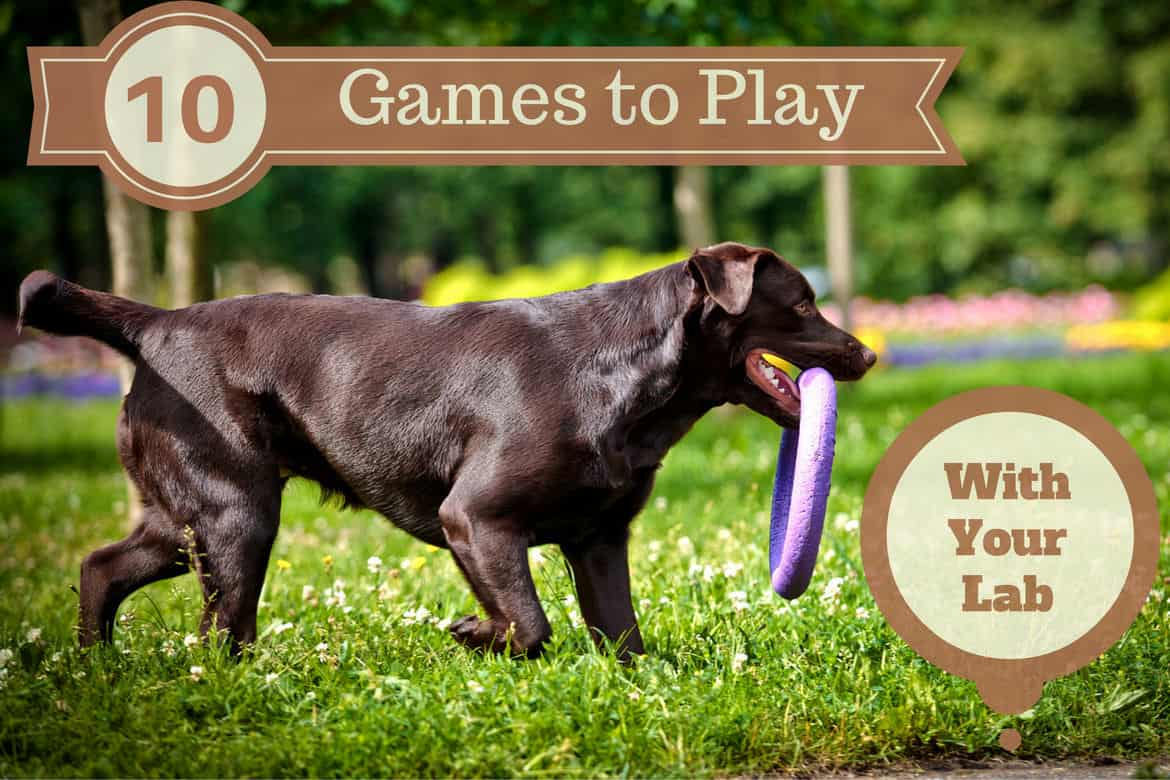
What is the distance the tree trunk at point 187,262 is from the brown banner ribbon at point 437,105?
3.84 ft

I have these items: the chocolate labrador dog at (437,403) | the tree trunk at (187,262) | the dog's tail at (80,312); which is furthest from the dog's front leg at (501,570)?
the tree trunk at (187,262)

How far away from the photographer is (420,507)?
15.4 ft

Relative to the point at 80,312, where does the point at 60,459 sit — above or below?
below

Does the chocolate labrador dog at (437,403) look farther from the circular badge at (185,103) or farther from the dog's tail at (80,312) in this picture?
the circular badge at (185,103)

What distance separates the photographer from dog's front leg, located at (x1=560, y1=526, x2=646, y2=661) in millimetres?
4703

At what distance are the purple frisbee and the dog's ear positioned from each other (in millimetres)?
378

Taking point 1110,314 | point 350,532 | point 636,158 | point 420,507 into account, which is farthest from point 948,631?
point 1110,314

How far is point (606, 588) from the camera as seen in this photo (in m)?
4.71

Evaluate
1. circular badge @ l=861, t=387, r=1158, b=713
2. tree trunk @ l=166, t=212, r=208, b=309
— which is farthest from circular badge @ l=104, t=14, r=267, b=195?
circular badge @ l=861, t=387, r=1158, b=713

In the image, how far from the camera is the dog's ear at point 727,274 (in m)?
4.39

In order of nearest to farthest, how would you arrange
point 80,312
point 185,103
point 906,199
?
1. point 80,312
2. point 185,103
3. point 906,199

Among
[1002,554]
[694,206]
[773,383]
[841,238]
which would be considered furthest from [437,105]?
[841,238]

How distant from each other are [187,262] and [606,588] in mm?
5230

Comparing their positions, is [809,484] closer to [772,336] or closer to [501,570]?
[772,336]
